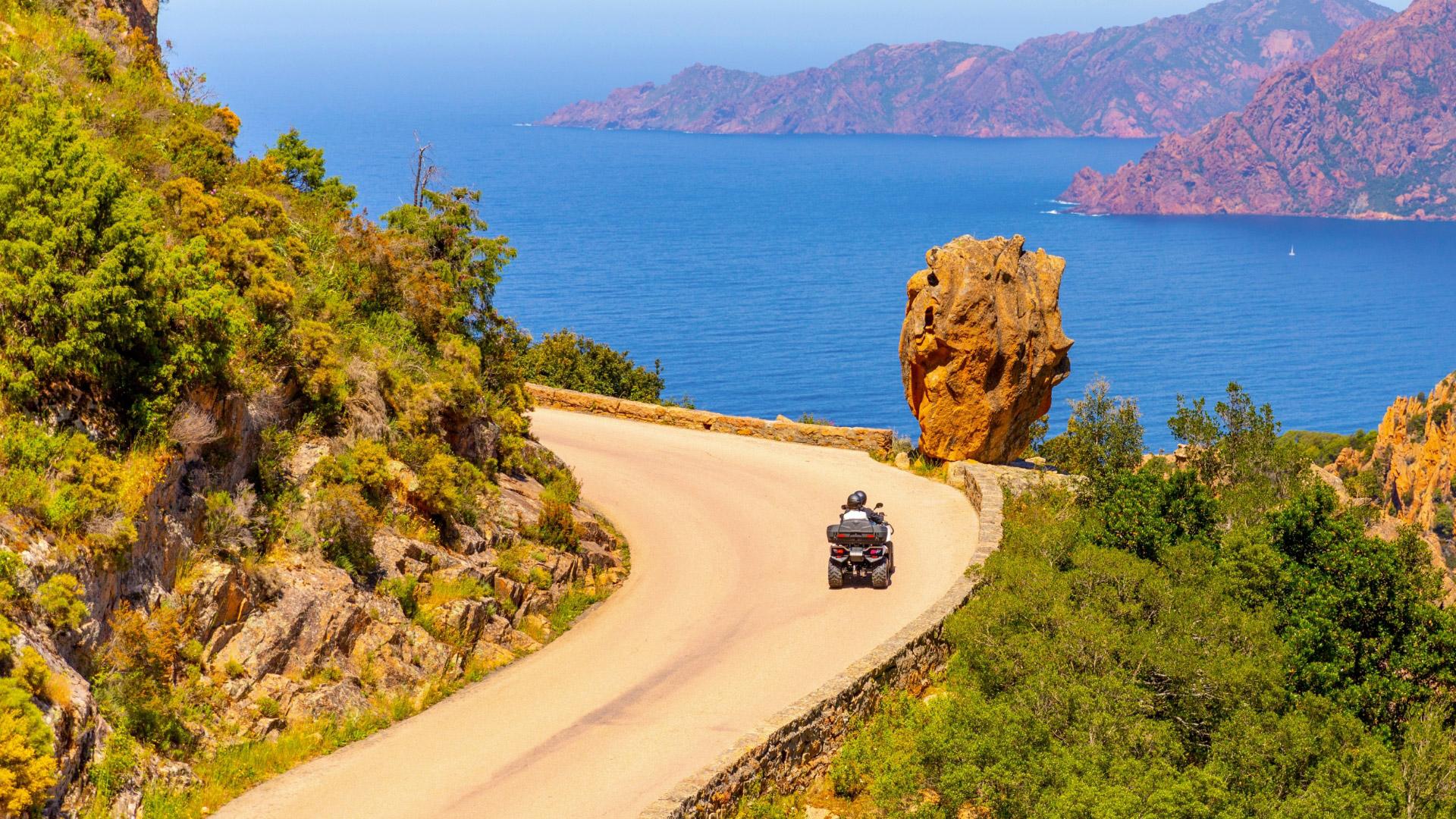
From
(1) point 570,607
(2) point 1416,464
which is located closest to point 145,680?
(1) point 570,607

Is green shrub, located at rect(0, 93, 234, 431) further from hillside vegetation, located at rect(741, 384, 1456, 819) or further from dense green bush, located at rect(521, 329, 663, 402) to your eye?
dense green bush, located at rect(521, 329, 663, 402)

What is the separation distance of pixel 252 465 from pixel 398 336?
500 centimetres

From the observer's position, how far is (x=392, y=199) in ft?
469

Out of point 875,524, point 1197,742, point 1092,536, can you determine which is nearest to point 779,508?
point 875,524

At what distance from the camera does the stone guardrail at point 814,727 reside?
1362 cm

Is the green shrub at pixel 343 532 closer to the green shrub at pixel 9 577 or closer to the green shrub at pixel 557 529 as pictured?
the green shrub at pixel 557 529

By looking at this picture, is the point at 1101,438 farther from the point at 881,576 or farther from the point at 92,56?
the point at 92,56

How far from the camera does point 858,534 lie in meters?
20.8

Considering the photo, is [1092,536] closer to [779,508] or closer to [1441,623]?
[1441,623]

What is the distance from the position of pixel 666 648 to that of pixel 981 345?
11.2 meters

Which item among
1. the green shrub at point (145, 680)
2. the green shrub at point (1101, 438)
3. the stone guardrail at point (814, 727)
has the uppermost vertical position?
the green shrub at point (1101, 438)

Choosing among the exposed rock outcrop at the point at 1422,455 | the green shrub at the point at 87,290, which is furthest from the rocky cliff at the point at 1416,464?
the green shrub at the point at 87,290

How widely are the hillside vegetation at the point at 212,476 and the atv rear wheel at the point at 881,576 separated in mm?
4315

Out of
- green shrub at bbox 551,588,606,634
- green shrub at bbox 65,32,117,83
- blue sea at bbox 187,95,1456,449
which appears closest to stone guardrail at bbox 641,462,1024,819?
green shrub at bbox 551,588,606,634
